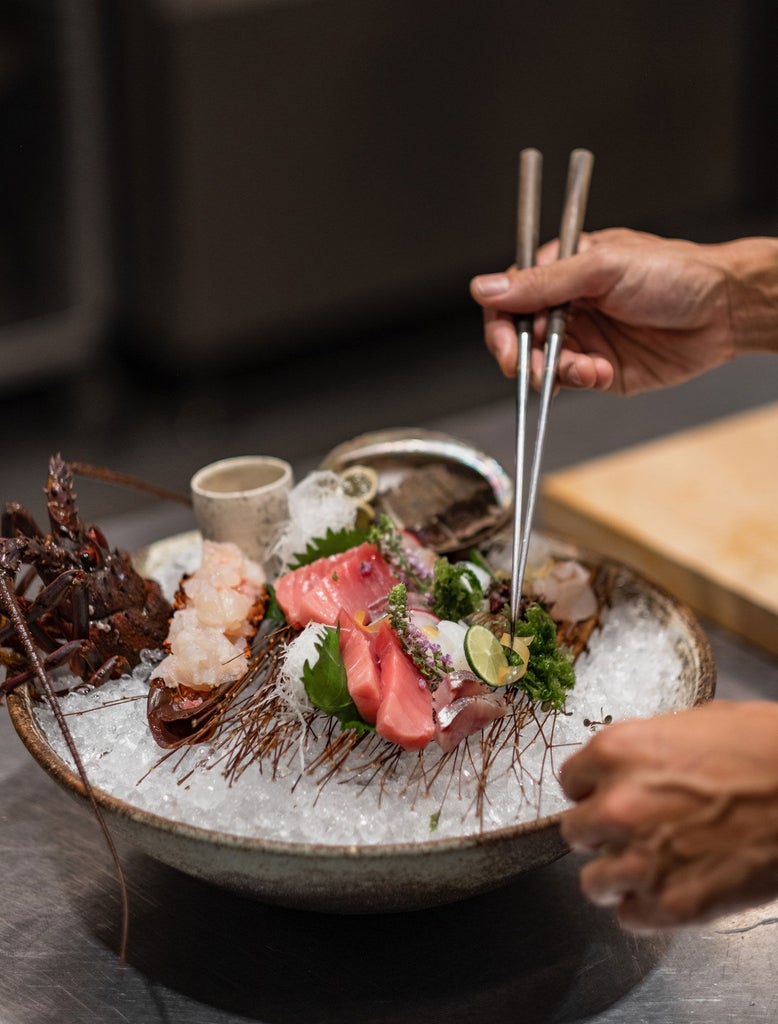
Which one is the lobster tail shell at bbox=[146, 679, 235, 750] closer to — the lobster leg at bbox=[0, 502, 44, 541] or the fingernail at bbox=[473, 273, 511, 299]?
the lobster leg at bbox=[0, 502, 44, 541]

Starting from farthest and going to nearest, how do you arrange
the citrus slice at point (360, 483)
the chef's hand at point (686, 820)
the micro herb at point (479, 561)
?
the citrus slice at point (360, 483) < the micro herb at point (479, 561) < the chef's hand at point (686, 820)

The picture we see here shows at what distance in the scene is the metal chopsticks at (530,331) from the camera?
1387 millimetres

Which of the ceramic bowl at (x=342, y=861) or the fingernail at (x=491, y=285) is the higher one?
the fingernail at (x=491, y=285)

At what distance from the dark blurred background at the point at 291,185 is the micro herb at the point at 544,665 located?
2453 millimetres

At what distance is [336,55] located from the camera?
3980 millimetres

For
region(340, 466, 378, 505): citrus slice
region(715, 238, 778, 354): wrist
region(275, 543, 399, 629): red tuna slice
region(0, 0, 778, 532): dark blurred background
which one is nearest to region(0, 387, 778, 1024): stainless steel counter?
region(275, 543, 399, 629): red tuna slice

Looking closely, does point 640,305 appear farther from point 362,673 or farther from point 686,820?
point 686,820

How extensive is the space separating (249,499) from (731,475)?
1.02 m

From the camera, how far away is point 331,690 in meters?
1.14

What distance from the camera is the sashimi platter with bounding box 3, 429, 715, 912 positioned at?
3.34 feet

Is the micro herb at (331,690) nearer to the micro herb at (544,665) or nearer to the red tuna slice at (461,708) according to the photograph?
the red tuna slice at (461,708)

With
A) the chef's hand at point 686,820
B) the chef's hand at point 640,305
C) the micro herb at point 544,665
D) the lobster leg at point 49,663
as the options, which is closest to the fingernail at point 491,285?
the chef's hand at point 640,305

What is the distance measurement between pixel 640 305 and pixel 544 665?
0.75 meters

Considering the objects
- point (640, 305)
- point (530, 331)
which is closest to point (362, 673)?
point (530, 331)
